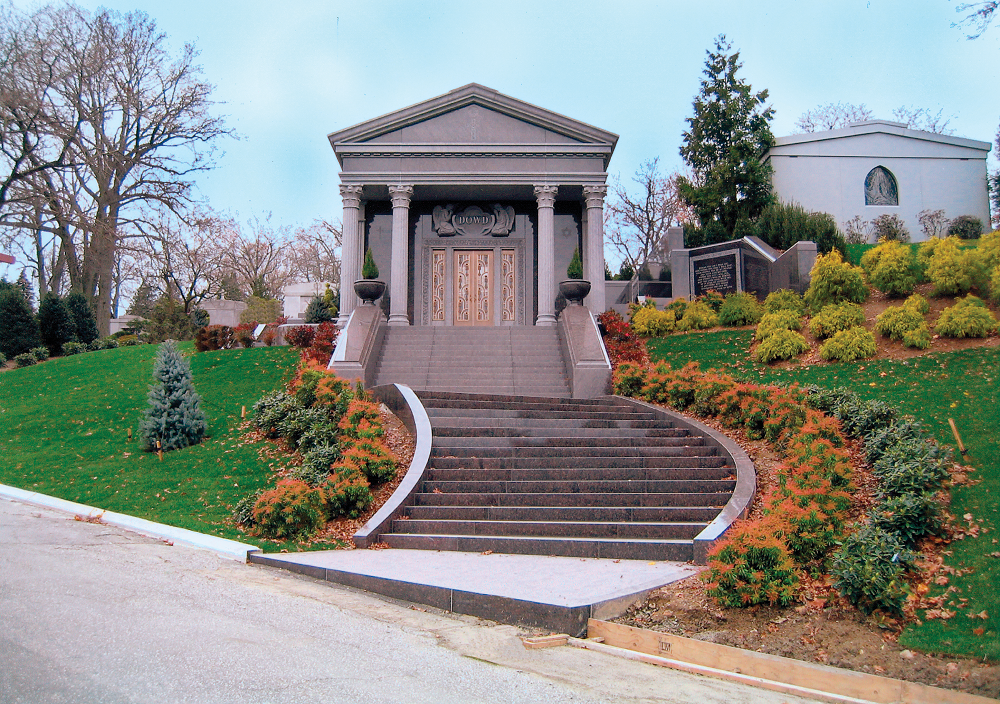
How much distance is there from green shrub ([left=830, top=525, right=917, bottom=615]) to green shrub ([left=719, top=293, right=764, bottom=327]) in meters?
13.4

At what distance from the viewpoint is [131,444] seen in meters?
13.2

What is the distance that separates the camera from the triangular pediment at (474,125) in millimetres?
20797

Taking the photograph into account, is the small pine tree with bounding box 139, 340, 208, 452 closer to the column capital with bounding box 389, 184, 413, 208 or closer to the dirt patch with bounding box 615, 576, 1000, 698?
the column capital with bounding box 389, 184, 413, 208

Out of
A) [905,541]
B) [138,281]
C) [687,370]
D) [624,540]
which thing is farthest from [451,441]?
[138,281]

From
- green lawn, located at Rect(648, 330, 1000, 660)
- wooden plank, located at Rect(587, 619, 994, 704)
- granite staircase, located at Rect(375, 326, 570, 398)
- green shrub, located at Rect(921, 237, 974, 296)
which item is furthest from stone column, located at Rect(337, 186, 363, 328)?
wooden plank, located at Rect(587, 619, 994, 704)

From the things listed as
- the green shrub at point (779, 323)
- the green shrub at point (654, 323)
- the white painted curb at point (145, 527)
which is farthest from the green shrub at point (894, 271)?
the white painted curb at point (145, 527)

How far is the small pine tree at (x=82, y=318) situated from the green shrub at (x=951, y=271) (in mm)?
26770

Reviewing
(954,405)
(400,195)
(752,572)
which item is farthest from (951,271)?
(400,195)

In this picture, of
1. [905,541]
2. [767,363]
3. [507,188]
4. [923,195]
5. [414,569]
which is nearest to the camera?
[905,541]

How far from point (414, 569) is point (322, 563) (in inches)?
41.4

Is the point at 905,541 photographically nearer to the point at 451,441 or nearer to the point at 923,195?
the point at 451,441

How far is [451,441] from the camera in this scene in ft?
38.8

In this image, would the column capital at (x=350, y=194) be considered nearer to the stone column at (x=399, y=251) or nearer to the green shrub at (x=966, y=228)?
the stone column at (x=399, y=251)

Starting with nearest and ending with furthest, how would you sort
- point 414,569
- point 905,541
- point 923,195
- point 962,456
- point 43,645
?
1. point 43,645
2. point 905,541
3. point 414,569
4. point 962,456
5. point 923,195
